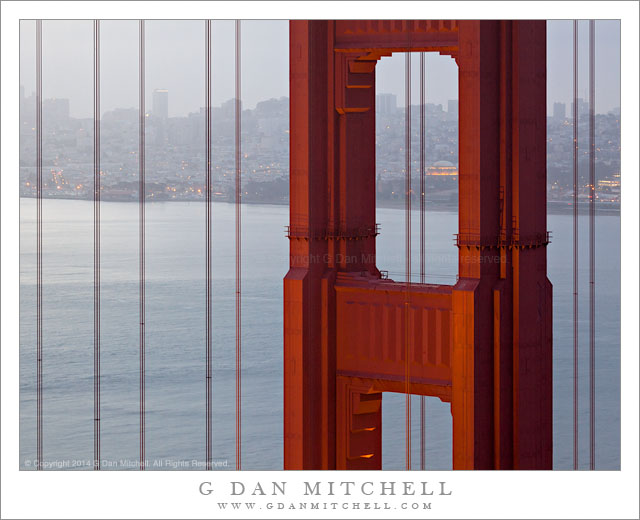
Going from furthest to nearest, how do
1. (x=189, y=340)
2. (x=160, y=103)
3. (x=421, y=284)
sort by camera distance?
(x=189, y=340), (x=160, y=103), (x=421, y=284)

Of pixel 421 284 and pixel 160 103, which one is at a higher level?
pixel 160 103

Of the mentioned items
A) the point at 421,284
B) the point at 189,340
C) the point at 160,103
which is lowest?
the point at 189,340

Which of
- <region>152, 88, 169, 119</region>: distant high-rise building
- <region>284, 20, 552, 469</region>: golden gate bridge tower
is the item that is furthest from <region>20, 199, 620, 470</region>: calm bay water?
<region>152, 88, 169, 119</region>: distant high-rise building

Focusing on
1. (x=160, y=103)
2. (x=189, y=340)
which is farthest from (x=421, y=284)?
(x=189, y=340)

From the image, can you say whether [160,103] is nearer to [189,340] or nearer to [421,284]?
[189,340]

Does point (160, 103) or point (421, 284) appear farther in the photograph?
point (160, 103)

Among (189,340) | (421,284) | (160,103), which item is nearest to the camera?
(421,284)

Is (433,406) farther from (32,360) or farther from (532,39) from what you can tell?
(532,39)
